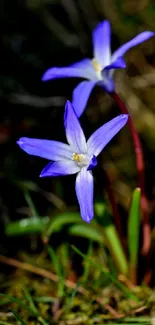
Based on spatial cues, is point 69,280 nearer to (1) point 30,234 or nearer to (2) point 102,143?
(1) point 30,234

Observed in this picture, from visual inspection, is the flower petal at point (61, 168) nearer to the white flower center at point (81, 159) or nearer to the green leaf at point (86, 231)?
the white flower center at point (81, 159)

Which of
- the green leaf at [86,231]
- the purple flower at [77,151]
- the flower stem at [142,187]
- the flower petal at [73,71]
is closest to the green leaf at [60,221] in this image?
the green leaf at [86,231]

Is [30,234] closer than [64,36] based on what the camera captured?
Yes

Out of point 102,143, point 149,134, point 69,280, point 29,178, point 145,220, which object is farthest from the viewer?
point 149,134

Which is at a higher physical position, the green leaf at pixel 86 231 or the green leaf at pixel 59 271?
the green leaf at pixel 86 231

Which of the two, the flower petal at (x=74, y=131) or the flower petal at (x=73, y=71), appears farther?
the flower petal at (x=73, y=71)

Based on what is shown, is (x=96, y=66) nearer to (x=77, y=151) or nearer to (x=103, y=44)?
(x=103, y=44)

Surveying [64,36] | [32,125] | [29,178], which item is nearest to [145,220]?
[29,178]
